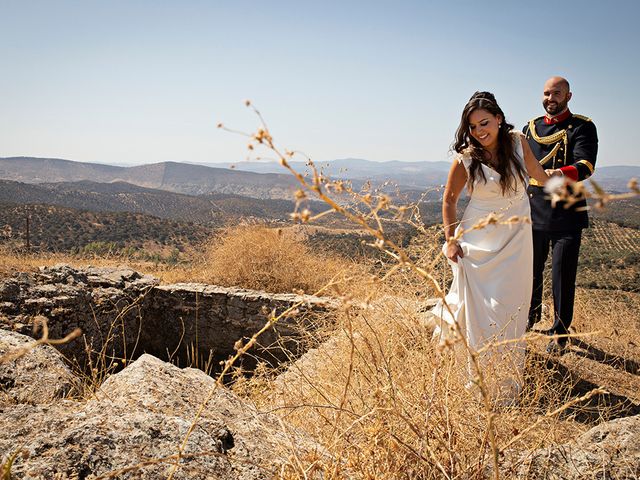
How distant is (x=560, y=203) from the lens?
153 inches

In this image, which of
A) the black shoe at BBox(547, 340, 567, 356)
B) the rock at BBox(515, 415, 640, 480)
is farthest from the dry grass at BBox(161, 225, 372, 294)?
the rock at BBox(515, 415, 640, 480)

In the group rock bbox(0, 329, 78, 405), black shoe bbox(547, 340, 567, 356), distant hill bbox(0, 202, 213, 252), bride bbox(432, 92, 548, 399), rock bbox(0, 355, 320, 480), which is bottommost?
distant hill bbox(0, 202, 213, 252)

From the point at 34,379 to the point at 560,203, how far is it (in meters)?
4.02

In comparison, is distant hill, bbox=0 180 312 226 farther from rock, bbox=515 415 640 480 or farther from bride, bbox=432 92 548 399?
rock, bbox=515 415 640 480

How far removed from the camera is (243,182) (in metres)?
189

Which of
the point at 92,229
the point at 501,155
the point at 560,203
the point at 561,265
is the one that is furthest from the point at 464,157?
the point at 92,229

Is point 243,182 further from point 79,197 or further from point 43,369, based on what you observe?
point 43,369

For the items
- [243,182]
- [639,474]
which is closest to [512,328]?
[639,474]

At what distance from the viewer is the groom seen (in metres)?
3.91

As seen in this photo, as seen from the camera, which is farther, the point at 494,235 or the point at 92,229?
the point at 92,229

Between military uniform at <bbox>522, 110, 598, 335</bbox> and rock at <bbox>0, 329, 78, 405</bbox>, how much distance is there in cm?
372

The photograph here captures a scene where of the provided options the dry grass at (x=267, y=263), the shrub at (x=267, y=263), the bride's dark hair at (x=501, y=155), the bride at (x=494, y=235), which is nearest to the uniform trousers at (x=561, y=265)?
the bride at (x=494, y=235)

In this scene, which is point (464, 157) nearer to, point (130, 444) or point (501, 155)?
point (501, 155)

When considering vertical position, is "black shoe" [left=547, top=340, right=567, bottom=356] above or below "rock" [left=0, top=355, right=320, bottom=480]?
below
